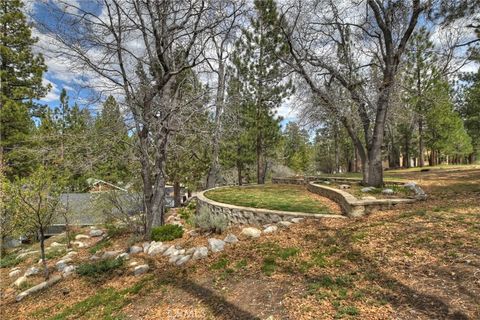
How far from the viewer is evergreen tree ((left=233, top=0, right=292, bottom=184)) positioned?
11.8m

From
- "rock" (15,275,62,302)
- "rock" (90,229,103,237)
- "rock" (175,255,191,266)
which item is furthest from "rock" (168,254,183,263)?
"rock" (90,229,103,237)

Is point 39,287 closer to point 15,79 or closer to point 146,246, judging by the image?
point 146,246

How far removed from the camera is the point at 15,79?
41.1ft

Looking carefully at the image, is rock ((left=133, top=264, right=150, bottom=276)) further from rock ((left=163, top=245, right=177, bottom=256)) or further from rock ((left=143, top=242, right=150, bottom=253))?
rock ((left=143, top=242, right=150, bottom=253))

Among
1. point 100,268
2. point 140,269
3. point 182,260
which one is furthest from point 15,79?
point 182,260

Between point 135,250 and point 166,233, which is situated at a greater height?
point 166,233

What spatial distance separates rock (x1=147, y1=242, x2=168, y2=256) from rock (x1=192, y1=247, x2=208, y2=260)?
1.15 m

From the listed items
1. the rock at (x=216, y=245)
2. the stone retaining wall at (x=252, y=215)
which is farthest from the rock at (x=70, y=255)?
the rock at (x=216, y=245)

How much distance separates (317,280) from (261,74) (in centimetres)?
1107

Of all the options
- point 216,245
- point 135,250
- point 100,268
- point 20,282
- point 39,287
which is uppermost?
point 216,245

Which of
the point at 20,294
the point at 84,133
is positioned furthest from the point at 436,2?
the point at 20,294

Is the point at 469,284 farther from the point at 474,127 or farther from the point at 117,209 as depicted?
the point at 474,127

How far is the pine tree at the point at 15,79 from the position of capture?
1188 cm

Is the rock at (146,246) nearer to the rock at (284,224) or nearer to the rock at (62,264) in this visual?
the rock at (62,264)
